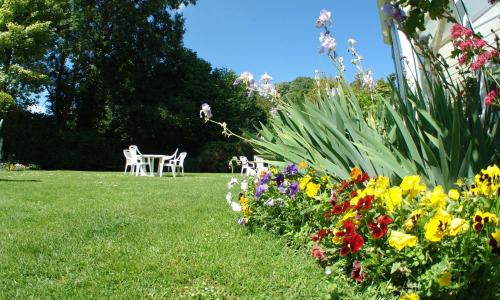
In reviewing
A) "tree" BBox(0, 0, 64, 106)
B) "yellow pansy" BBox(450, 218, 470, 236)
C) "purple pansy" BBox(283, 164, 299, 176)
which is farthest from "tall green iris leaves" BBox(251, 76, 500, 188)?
"tree" BBox(0, 0, 64, 106)

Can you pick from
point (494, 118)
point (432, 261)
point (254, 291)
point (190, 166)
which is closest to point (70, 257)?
point (254, 291)

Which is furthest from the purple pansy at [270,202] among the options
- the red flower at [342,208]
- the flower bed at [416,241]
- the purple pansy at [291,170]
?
the red flower at [342,208]

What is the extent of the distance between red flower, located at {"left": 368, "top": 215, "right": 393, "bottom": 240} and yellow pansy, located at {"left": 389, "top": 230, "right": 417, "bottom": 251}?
0.32 feet

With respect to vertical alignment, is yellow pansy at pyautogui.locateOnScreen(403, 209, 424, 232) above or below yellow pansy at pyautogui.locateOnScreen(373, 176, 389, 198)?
below

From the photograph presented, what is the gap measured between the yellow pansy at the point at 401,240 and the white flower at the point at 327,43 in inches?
89.3

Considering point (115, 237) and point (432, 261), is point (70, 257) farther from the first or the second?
point (432, 261)

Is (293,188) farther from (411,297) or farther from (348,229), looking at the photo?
(411,297)

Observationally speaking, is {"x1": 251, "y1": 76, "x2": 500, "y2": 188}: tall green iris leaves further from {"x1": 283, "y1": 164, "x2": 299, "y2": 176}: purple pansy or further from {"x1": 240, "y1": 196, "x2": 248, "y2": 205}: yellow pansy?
{"x1": 240, "y1": 196, "x2": 248, "y2": 205}: yellow pansy

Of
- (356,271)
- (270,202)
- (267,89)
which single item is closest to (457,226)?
(356,271)

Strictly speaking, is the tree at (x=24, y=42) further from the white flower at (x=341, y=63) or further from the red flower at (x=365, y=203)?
the red flower at (x=365, y=203)

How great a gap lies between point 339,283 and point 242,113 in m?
23.3

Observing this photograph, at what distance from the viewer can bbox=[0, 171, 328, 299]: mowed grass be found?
2293 millimetres

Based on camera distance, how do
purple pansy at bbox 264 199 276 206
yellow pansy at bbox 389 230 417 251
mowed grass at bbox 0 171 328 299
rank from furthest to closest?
purple pansy at bbox 264 199 276 206 < mowed grass at bbox 0 171 328 299 < yellow pansy at bbox 389 230 417 251

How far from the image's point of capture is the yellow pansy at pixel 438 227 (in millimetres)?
1729
